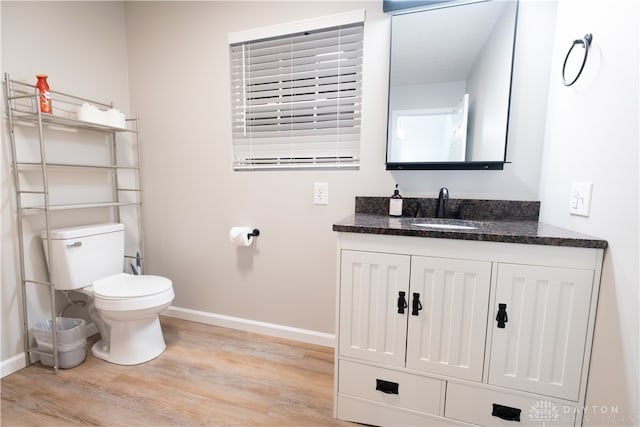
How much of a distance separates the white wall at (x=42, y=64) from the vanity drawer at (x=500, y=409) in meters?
2.25

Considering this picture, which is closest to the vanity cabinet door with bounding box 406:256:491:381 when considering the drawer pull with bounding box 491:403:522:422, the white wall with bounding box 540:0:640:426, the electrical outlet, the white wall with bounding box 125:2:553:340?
the drawer pull with bounding box 491:403:522:422

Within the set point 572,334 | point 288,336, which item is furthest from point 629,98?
point 288,336

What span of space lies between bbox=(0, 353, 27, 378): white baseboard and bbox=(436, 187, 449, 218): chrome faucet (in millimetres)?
2452

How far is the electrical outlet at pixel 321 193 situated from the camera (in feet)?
5.96

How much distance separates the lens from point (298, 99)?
1.85 meters

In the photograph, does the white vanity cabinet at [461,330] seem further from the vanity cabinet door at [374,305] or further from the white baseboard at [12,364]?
the white baseboard at [12,364]

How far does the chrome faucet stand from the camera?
60.4 inches

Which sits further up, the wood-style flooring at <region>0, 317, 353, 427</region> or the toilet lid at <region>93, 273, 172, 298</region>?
Result: the toilet lid at <region>93, 273, 172, 298</region>

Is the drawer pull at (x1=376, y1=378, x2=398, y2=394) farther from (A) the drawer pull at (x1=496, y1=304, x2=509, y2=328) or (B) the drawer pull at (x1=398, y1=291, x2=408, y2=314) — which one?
(A) the drawer pull at (x1=496, y1=304, x2=509, y2=328)

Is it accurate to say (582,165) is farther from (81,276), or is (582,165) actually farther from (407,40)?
(81,276)

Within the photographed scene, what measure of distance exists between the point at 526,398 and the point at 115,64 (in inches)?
120

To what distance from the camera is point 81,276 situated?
68.0 inches

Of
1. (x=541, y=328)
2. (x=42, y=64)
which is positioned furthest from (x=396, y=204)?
(x=42, y=64)

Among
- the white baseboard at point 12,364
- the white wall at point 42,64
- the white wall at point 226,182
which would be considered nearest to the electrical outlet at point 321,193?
the white wall at point 226,182
